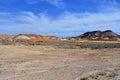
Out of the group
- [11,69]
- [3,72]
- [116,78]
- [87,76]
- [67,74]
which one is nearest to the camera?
[116,78]

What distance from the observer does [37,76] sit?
16500 mm

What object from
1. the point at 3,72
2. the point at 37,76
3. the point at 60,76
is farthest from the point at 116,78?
the point at 3,72

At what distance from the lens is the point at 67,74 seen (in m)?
16.7

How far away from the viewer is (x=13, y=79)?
15844 millimetres

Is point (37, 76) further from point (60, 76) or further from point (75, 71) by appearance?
point (75, 71)

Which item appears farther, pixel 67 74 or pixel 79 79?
pixel 67 74

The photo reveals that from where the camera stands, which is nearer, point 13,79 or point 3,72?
point 13,79

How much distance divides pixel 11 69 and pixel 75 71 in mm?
4777

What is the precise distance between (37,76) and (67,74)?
5.67 ft

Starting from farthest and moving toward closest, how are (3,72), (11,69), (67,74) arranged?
(11,69) → (3,72) → (67,74)

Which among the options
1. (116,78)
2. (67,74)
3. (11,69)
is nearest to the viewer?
(116,78)

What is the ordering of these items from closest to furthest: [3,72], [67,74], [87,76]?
[87,76]
[67,74]
[3,72]

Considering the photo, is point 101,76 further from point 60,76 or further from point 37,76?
point 37,76

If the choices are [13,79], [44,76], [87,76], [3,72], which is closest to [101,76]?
[87,76]
